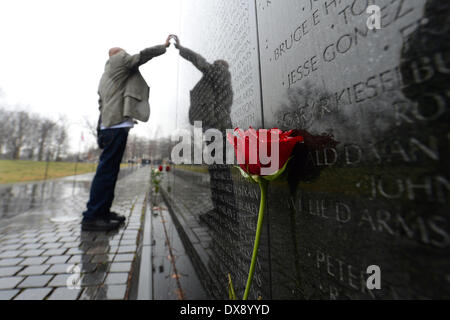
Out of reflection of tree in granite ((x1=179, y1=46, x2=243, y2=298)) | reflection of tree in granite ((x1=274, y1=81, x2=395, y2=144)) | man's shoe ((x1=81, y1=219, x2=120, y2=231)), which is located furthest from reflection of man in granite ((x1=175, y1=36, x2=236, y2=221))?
man's shoe ((x1=81, y1=219, x2=120, y2=231))

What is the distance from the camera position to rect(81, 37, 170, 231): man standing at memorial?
2.45 metres

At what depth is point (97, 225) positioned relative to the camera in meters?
2.54

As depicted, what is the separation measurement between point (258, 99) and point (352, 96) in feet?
1.44

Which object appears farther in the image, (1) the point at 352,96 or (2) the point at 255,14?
(2) the point at 255,14

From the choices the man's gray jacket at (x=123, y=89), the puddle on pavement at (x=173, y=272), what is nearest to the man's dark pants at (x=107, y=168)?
the man's gray jacket at (x=123, y=89)

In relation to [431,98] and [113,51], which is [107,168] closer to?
[113,51]

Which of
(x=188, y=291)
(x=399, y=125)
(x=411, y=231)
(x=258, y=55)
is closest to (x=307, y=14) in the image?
(x=258, y=55)

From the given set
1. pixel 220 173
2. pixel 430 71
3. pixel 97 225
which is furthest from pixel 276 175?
pixel 97 225

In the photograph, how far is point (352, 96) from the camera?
42 centimetres

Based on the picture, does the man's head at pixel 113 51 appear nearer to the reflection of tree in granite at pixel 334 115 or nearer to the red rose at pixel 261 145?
the reflection of tree in granite at pixel 334 115

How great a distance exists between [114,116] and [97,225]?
136cm

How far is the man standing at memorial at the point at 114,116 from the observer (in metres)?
2.45

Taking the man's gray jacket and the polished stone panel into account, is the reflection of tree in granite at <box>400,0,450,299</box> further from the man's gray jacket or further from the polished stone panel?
the man's gray jacket
